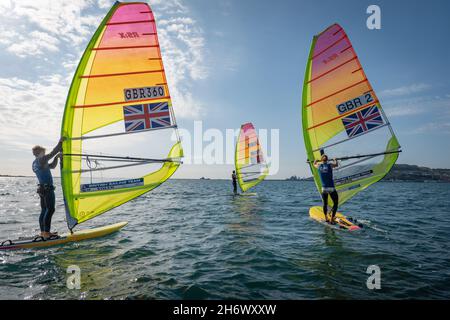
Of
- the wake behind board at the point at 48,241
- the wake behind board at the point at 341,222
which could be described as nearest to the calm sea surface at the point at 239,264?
the wake behind board at the point at 341,222

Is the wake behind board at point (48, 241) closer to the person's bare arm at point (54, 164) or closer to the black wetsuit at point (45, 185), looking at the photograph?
the black wetsuit at point (45, 185)

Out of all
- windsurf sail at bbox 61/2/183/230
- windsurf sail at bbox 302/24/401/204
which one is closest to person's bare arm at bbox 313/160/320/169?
Result: windsurf sail at bbox 302/24/401/204

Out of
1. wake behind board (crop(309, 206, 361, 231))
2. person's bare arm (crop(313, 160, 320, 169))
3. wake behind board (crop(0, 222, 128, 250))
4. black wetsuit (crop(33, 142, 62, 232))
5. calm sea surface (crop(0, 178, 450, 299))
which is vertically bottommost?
calm sea surface (crop(0, 178, 450, 299))

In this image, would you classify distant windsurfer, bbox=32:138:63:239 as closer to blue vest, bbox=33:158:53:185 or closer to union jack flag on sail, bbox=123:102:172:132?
blue vest, bbox=33:158:53:185

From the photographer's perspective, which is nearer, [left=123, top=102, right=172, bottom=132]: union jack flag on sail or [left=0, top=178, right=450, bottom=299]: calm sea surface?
[left=0, top=178, right=450, bottom=299]: calm sea surface

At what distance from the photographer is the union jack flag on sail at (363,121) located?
31.1 ft

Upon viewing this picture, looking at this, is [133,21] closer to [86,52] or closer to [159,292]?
[86,52]

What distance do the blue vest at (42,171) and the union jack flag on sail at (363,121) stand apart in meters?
9.80

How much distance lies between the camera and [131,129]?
7383mm

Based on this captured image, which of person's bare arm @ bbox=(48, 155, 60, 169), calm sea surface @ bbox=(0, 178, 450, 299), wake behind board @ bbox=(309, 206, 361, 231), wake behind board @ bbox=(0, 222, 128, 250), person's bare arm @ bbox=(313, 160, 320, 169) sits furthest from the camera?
person's bare arm @ bbox=(313, 160, 320, 169)

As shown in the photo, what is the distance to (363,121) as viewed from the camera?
955cm

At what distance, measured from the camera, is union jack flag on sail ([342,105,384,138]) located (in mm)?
9469

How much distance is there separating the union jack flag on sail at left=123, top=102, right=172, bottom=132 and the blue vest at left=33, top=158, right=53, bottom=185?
273 centimetres

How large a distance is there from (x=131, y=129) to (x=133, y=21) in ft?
9.79
